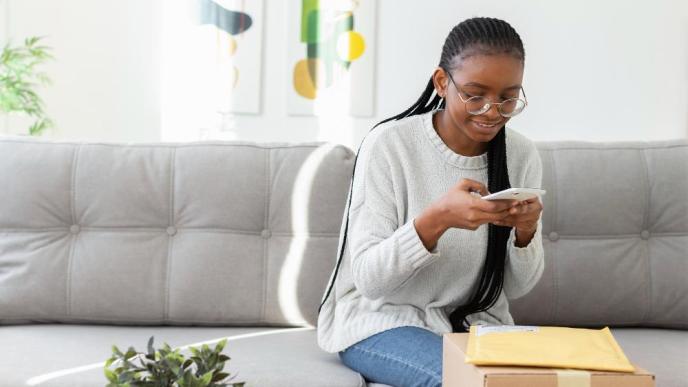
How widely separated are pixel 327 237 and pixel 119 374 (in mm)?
1102

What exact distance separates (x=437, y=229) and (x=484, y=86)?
0.31m

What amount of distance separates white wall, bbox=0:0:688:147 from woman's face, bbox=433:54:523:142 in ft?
7.33

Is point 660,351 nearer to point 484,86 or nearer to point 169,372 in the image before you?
point 484,86

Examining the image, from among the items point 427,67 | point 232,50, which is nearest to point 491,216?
→ point 427,67

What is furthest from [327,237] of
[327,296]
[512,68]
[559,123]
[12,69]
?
[559,123]

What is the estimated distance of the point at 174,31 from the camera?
380 cm

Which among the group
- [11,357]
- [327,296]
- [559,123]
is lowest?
[11,357]

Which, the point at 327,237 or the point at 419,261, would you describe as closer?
the point at 419,261

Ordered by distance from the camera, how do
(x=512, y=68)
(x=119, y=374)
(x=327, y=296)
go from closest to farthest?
1. (x=119, y=374)
2. (x=512, y=68)
3. (x=327, y=296)

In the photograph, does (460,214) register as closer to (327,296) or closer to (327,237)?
(327,296)

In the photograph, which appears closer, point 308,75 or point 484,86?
point 484,86

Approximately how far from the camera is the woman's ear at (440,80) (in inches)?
64.7

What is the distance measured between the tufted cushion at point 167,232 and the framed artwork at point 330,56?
5.93 feet

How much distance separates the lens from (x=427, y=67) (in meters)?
3.81
